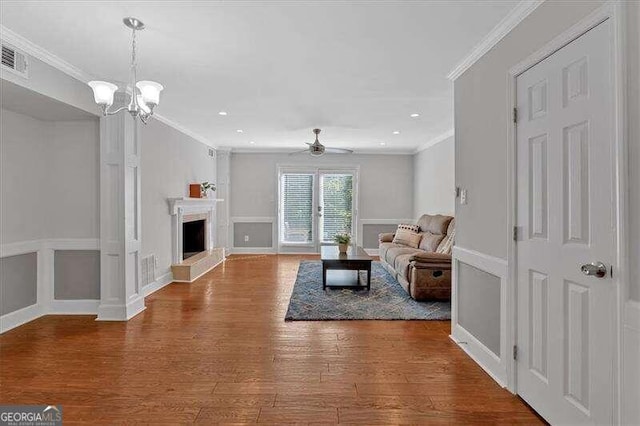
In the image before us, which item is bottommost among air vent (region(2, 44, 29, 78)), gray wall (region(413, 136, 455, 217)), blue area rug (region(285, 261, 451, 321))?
blue area rug (region(285, 261, 451, 321))

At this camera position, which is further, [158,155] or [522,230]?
[158,155]

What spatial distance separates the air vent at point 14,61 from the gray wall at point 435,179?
5.44 meters

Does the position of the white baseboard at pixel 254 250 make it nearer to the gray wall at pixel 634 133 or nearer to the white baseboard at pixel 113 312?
the white baseboard at pixel 113 312

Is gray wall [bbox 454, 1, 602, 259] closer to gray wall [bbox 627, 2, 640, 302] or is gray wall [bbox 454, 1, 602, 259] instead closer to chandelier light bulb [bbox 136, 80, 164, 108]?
gray wall [bbox 627, 2, 640, 302]

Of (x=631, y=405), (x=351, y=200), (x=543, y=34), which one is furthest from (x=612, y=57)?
(x=351, y=200)

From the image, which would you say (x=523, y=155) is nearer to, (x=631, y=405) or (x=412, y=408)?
(x=631, y=405)

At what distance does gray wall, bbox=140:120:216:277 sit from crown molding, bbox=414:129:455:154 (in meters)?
4.64

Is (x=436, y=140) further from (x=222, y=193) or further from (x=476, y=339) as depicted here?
(x=222, y=193)

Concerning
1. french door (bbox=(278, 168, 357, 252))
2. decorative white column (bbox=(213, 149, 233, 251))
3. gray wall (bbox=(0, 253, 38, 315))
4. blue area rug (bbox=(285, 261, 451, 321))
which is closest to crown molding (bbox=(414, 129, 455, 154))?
french door (bbox=(278, 168, 357, 252))

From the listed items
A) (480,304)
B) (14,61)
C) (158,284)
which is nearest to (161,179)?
(158,284)

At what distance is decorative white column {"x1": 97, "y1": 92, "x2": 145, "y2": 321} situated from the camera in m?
3.73

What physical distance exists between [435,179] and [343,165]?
232 cm

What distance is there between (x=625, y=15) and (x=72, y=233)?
488cm

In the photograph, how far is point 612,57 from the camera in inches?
60.0
